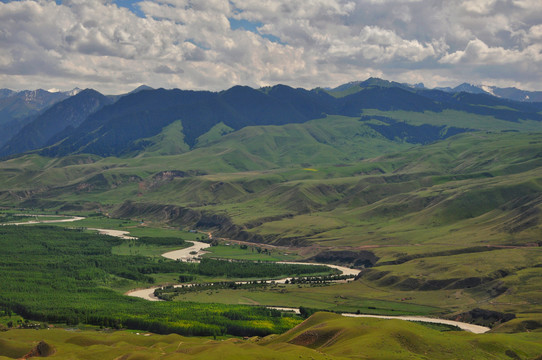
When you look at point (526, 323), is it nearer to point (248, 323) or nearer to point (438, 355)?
point (438, 355)

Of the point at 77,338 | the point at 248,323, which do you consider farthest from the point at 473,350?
the point at 77,338

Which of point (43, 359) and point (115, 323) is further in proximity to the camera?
point (115, 323)

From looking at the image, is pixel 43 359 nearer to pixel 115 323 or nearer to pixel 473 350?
pixel 115 323

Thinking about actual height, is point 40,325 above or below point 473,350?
below

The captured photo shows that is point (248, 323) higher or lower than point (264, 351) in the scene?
lower

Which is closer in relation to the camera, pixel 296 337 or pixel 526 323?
pixel 296 337

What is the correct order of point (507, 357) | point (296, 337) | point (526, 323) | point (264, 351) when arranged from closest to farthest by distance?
point (264, 351), point (507, 357), point (296, 337), point (526, 323)

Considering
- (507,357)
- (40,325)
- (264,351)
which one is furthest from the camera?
(40,325)

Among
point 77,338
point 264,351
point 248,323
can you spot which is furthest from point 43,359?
point 248,323

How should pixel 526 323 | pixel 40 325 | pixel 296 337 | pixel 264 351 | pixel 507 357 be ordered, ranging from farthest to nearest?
pixel 40 325 < pixel 526 323 < pixel 296 337 < pixel 507 357 < pixel 264 351

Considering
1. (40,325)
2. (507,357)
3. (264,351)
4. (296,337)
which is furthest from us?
(40,325)
